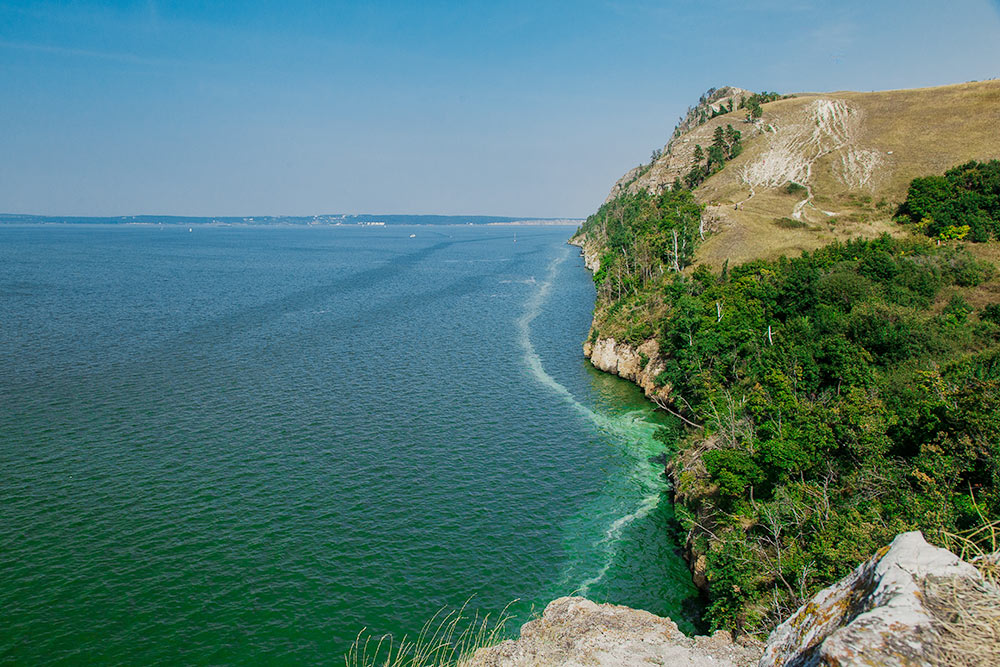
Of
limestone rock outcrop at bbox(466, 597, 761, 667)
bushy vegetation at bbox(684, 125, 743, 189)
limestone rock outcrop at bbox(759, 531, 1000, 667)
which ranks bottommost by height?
limestone rock outcrop at bbox(466, 597, 761, 667)

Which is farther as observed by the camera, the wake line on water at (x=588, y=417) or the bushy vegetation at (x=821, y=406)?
the wake line on water at (x=588, y=417)

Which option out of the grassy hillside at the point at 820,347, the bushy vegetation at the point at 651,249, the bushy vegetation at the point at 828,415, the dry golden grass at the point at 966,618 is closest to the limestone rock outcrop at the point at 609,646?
the bushy vegetation at the point at 828,415

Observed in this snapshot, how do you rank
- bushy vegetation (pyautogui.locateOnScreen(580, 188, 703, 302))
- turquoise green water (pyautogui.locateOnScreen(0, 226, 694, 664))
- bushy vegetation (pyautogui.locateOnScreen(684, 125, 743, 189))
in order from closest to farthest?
1. turquoise green water (pyautogui.locateOnScreen(0, 226, 694, 664))
2. bushy vegetation (pyautogui.locateOnScreen(580, 188, 703, 302))
3. bushy vegetation (pyautogui.locateOnScreen(684, 125, 743, 189))

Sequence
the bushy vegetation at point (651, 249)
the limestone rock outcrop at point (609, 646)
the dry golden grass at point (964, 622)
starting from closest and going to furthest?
the dry golden grass at point (964, 622) < the limestone rock outcrop at point (609, 646) < the bushy vegetation at point (651, 249)

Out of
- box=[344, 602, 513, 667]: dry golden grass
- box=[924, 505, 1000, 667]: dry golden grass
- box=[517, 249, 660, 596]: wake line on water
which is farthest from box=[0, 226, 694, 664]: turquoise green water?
box=[924, 505, 1000, 667]: dry golden grass

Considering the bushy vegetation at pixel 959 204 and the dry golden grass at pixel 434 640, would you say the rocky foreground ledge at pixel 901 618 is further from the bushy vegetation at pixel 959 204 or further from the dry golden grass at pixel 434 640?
the bushy vegetation at pixel 959 204

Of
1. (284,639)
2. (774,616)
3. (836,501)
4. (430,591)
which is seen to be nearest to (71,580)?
(284,639)

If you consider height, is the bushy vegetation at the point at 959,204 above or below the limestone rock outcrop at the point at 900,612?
above

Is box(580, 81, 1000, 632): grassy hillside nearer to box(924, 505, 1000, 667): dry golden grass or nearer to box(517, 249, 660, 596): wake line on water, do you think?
box(517, 249, 660, 596): wake line on water

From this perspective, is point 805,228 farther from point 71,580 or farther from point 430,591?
point 71,580
